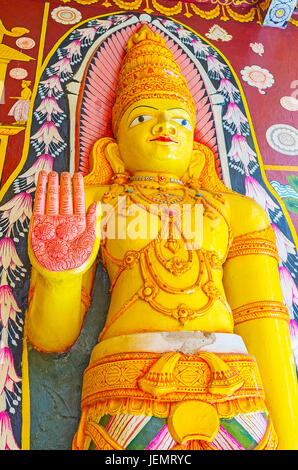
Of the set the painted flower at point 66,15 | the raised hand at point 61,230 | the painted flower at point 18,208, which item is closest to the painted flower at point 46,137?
the painted flower at point 18,208

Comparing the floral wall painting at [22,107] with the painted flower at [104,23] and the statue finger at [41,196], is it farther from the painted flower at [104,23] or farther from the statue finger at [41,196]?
→ the statue finger at [41,196]

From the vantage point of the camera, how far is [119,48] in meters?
3.70

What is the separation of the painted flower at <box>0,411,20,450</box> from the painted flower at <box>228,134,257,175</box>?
7.17 ft

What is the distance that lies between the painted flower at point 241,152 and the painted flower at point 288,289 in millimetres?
796

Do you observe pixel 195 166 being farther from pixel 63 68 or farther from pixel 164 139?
pixel 63 68

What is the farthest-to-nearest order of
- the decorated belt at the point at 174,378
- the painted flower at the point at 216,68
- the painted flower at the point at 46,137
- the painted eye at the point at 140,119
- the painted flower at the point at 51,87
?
1. the painted flower at the point at 216,68
2. the painted flower at the point at 51,87
3. the painted flower at the point at 46,137
4. the painted eye at the point at 140,119
5. the decorated belt at the point at 174,378

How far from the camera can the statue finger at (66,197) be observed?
2.10 m

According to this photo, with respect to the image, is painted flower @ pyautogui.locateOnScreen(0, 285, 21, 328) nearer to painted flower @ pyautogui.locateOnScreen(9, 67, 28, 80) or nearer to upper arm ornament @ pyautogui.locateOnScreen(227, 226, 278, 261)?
upper arm ornament @ pyautogui.locateOnScreen(227, 226, 278, 261)

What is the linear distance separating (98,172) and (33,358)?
3.82 feet

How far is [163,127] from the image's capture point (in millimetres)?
2682

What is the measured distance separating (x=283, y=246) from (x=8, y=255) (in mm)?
1725

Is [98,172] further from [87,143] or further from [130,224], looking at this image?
[130,224]

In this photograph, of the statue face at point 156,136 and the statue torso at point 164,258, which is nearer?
the statue torso at point 164,258

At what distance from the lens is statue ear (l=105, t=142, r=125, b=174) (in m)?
2.86
